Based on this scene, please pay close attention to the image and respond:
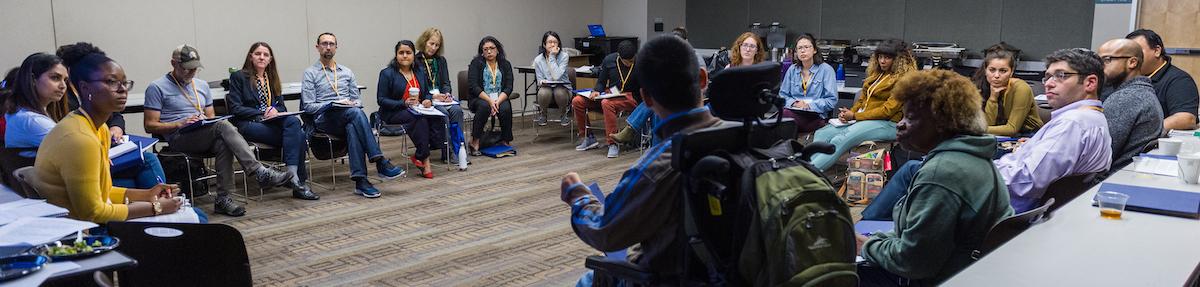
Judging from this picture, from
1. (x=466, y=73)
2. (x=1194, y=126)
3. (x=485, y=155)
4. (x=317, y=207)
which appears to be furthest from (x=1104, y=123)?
(x=466, y=73)

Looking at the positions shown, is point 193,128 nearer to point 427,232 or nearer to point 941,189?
point 427,232

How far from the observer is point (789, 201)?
185cm

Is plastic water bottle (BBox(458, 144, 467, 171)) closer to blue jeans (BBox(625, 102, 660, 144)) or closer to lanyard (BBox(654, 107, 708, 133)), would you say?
blue jeans (BBox(625, 102, 660, 144))

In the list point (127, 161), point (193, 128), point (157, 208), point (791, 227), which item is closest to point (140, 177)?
point (127, 161)

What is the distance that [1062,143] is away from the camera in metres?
3.31

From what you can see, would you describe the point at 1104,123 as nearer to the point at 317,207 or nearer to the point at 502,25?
the point at 317,207

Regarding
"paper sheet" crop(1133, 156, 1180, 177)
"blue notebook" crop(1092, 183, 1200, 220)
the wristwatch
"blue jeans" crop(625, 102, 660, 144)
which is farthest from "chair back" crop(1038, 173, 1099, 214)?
"blue jeans" crop(625, 102, 660, 144)

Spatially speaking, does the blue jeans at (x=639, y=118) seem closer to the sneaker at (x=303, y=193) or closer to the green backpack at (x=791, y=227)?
the sneaker at (x=303, y=193)

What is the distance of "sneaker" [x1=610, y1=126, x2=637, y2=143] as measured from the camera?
789 cm

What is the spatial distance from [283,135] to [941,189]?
15.9 feet

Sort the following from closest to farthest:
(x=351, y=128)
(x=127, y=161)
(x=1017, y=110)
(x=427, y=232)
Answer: (x=127, y=161)
(x=427, y=232)
(x=1017, y=110)
(x=351, y=128)

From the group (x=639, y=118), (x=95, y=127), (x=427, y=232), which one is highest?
(x=95, y=127)

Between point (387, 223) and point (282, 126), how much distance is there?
1302 mm

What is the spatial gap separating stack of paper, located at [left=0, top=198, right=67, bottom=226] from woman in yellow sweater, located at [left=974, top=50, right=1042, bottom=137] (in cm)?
481
